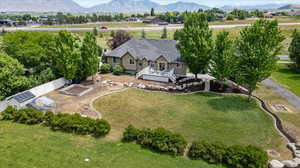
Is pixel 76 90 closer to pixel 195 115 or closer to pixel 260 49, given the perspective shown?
pixel 195 115

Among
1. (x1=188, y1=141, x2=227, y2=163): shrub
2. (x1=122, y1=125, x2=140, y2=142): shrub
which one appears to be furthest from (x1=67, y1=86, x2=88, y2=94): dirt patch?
(x1=188, y1=141, x2=227, y2=163): shrub

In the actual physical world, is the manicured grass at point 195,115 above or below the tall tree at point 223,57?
below

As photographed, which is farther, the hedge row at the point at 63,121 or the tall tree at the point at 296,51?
the tall tree at the point at 296,51

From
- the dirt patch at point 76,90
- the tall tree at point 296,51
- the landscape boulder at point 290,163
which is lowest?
the landscape boulder at point 290,163

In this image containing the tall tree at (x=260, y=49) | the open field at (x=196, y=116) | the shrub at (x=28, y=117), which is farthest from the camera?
the tall tree at (x=260, y=49)

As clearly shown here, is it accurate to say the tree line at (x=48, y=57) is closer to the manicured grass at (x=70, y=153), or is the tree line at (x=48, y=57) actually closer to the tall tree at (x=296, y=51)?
the manicured grass at (x=70, y=153)

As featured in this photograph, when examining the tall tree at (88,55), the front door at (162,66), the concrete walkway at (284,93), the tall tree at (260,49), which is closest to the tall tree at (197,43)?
the front door at (162,66)

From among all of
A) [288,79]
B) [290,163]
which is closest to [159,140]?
[290,163]
